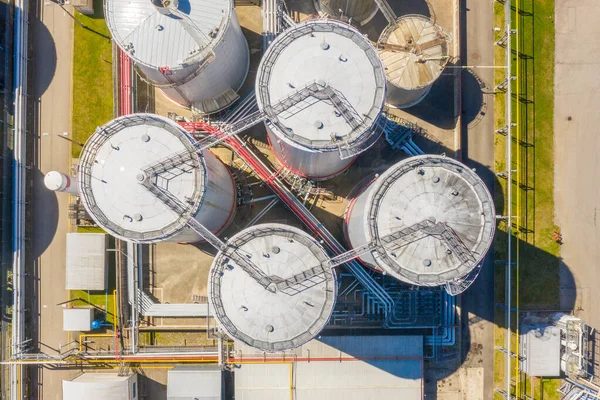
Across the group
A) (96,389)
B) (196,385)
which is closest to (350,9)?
(196,385)

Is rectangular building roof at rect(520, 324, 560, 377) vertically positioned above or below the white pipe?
below

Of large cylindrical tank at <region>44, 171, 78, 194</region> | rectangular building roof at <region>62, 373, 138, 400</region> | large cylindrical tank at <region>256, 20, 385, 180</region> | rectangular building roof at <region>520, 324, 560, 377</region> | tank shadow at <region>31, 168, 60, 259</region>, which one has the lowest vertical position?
rectangular building roof at <region>62, 373, 138, 400</region>

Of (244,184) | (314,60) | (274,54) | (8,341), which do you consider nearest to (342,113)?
(314,60)

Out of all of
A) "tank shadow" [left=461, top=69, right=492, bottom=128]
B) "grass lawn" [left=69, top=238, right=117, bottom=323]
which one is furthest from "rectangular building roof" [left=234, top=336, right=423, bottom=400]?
"tank shadow" [left=461, top=69, right=492, bottom=128]

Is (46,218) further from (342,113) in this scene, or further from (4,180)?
(342,113)

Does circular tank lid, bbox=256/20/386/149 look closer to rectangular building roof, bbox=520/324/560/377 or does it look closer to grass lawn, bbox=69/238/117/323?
grass lawn, bbox=69/238/117/323
